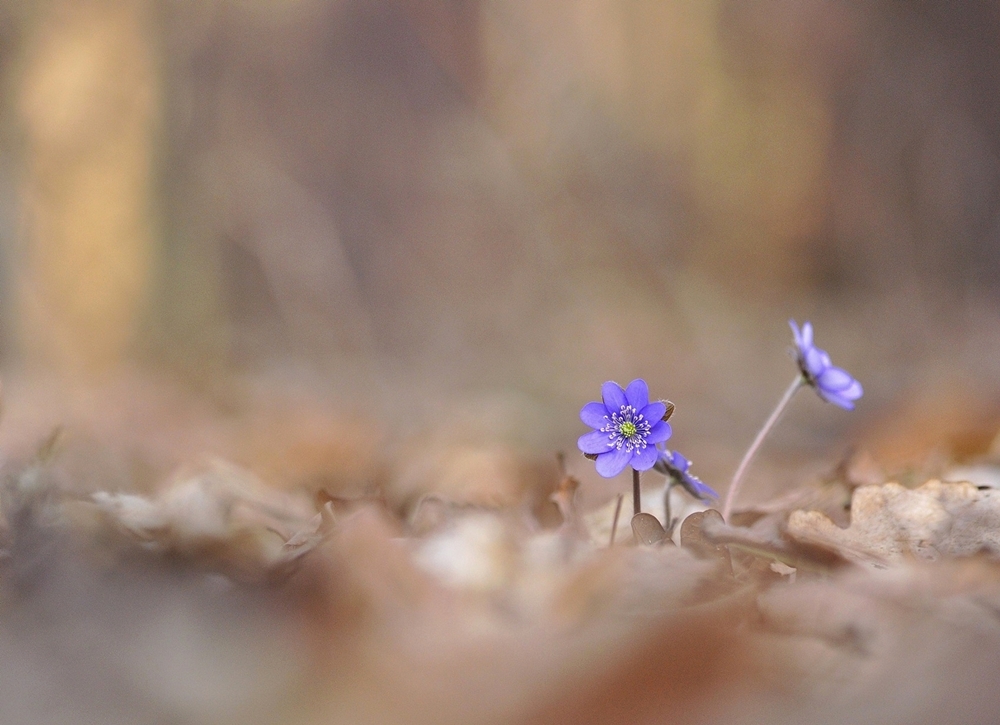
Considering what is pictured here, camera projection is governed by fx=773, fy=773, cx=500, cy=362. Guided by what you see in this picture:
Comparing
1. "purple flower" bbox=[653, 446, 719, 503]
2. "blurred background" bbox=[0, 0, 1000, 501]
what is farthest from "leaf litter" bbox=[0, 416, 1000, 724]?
"blurred background" bbox=[0, 0, 1000, 501]

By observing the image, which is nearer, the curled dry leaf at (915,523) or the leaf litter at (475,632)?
the leaf litter at (475,632)

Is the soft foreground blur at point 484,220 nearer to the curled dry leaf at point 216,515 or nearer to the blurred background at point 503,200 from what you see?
the blurred background at point 503,200

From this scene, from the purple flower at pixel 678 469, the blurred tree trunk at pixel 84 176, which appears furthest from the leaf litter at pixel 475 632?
the blurred tree trunk at pixel 84 176

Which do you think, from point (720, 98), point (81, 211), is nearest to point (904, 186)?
point (720, 98)

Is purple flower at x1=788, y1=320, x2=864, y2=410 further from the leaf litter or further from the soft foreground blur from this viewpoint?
the soft foreground blur

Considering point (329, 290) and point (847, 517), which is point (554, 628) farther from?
point (329, 290)
